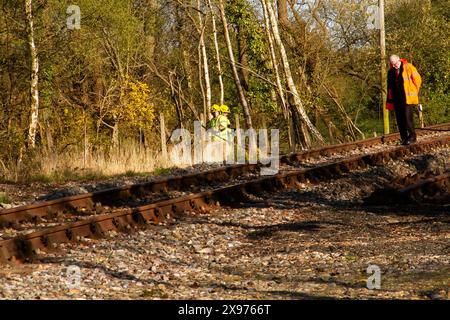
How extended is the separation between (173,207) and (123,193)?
195 centimetres

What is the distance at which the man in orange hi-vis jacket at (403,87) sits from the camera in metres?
17.5

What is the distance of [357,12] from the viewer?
3772cm

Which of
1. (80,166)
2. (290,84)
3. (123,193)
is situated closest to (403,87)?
(123,193)

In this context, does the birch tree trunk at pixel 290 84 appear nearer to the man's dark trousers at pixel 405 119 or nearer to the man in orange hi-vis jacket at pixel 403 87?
the man's dark trousers at pixel 405 119

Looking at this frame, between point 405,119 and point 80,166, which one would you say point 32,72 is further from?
point 405,119

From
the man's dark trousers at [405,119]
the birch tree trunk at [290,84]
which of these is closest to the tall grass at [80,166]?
the man's dark trousers at [405,119]

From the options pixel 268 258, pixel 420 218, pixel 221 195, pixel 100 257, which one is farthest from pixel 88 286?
pixel 221 195

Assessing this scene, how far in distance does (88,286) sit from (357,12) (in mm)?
31389

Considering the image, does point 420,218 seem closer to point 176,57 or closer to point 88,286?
point 88,286

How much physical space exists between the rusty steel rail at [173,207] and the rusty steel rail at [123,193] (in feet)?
4.29

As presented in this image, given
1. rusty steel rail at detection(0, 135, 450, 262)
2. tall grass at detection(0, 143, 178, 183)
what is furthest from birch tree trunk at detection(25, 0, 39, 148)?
rusty steel rail at detection(0, 135, 450, 262)

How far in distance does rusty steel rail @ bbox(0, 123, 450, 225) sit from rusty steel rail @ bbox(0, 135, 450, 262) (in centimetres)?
131

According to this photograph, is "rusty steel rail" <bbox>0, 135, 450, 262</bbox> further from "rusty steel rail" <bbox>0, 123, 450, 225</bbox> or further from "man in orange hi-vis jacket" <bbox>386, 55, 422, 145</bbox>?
"rusty steel rail" <bbox>0, 123, 450, 225</bbox>

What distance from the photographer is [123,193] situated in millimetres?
14742
